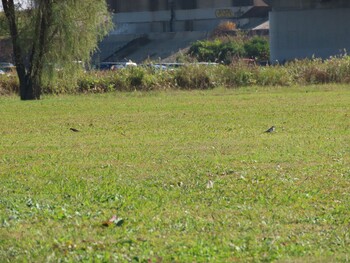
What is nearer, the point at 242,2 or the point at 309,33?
the point at 309,33

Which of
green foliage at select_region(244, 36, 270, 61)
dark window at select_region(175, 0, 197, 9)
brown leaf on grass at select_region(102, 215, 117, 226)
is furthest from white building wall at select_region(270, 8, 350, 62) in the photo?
brown leaf on grass at select_region(102, 215, 117, 226)

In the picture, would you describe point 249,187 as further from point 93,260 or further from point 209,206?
point 93,260

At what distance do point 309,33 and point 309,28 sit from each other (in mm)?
383

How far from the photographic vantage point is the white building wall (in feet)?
214

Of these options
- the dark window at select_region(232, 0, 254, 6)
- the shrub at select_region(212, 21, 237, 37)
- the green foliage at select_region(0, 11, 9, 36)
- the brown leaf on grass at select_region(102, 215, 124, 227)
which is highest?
the green foliage at select_region(0, 11, 9, 36)

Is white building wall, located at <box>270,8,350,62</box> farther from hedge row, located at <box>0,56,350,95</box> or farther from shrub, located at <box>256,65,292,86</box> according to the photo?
shrub, located at <box>256,65,292,86</box>

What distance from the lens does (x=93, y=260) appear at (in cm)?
855

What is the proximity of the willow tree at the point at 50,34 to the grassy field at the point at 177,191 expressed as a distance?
14505 millimetres

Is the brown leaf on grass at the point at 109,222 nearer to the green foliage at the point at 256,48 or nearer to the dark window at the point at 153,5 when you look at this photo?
the green foliage at the point at 256,48

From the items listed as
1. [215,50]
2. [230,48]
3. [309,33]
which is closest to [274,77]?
[309,33]

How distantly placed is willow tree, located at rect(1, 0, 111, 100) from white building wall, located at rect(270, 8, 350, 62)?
28837 mm

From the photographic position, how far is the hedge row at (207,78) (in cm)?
4294

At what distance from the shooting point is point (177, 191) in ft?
39.5

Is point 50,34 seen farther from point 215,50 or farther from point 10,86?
point 215,50
